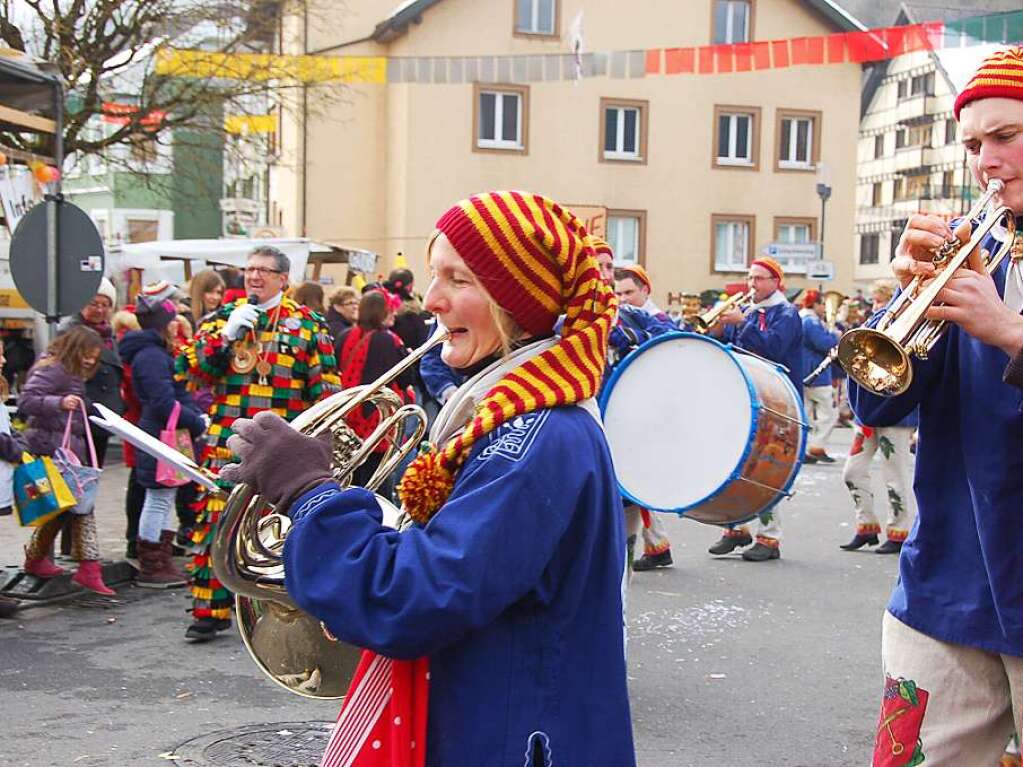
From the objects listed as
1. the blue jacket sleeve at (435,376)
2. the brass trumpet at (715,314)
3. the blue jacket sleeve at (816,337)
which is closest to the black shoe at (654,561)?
the brass trumpet at (715,314)

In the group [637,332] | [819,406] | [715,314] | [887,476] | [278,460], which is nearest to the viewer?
[278,460]

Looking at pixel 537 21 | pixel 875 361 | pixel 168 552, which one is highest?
pixel 537 21

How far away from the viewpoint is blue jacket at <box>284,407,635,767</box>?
2.10 metres

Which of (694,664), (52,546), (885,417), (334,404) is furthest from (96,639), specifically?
(885,417)

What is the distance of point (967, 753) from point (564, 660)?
1.13 m

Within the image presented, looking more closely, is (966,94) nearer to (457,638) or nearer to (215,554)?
(457,638)

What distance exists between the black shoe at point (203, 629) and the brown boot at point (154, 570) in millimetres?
1476

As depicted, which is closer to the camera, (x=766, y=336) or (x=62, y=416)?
(x=62, y=416)

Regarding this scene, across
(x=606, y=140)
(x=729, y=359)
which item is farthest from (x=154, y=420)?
(x=606, y=140)

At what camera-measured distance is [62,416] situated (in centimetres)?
756

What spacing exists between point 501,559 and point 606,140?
32.0 m

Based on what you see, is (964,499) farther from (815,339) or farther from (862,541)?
(815,339)

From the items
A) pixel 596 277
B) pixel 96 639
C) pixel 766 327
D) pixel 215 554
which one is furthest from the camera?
pixel 766 327

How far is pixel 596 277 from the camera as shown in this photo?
7.83 ft
